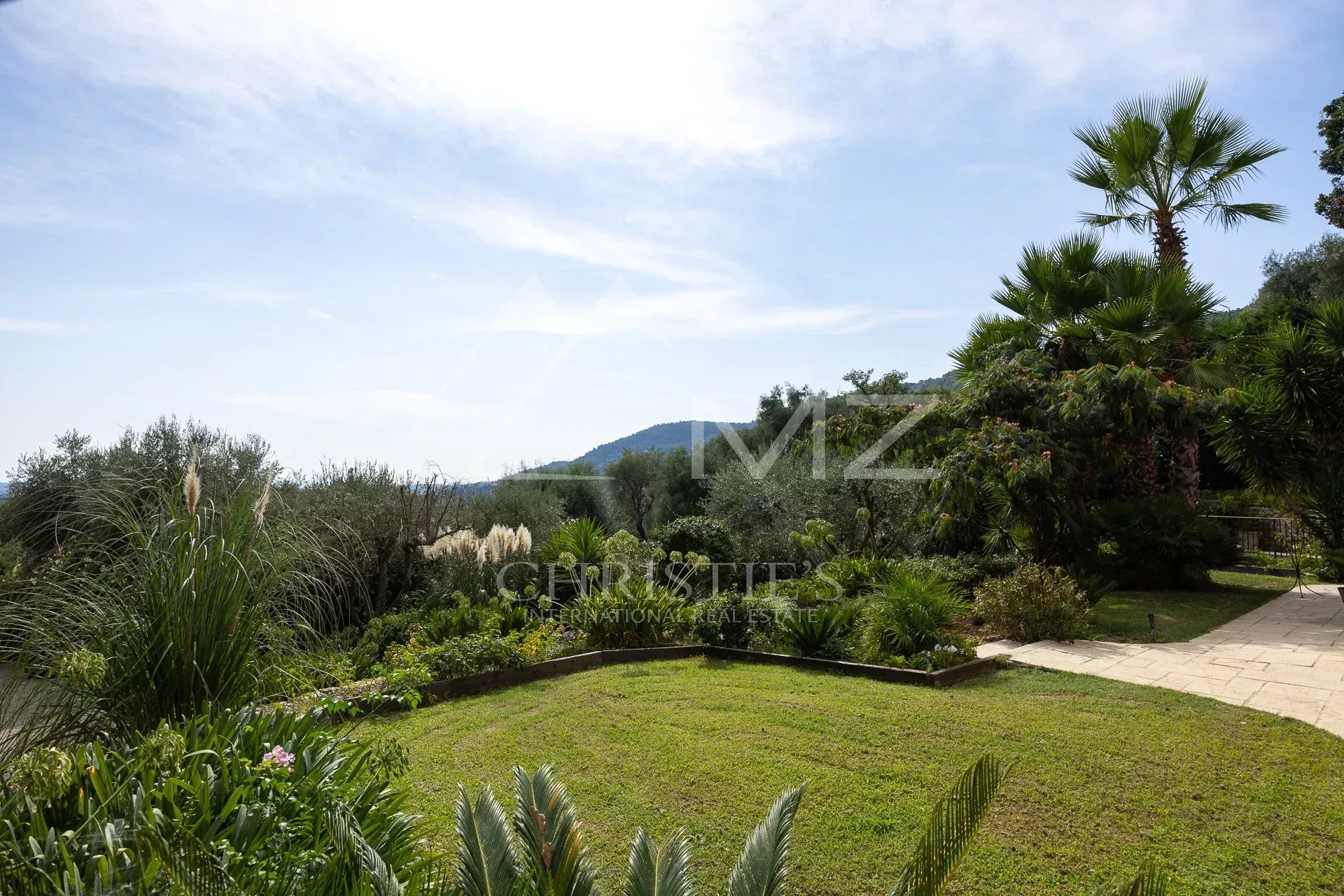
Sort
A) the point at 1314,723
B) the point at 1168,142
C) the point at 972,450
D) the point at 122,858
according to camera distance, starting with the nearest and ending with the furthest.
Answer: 1. the point at 122,858
2. the point at 1314,723
3. the point at 972,450
4. the point at 1168,142

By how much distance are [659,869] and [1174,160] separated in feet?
46.8

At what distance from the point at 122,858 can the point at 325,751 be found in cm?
78

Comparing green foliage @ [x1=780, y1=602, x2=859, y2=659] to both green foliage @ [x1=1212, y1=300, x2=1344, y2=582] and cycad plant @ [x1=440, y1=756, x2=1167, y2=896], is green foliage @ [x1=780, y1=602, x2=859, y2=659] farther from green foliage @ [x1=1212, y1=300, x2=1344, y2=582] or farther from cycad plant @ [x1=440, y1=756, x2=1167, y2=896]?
green foliage @ [x1=1212, y1=300, x2=1344, y2=582]

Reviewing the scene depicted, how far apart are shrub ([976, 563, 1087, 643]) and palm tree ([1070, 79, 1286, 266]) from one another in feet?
24.7

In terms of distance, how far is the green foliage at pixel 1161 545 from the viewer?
37.8 feet

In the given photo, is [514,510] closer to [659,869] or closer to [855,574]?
[855,574]

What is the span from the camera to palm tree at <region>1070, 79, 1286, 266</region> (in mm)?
11672

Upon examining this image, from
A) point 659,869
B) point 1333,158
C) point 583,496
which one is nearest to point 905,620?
point 659,869

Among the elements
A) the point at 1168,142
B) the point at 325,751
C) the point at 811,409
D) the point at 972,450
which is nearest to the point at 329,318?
the point at 325,751

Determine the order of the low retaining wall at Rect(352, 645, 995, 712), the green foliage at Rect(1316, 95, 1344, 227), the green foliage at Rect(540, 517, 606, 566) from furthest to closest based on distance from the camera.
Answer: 1. the green foliage at Rect(1316, 95, 1344, 227)
2. the green foliage at Rect(540, 517, 606, 566)
3. the low retaining wall at Rect(352, 645, 995, 712)

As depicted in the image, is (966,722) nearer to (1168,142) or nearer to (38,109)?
(38,109)

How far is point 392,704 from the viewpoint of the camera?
18.2 ft

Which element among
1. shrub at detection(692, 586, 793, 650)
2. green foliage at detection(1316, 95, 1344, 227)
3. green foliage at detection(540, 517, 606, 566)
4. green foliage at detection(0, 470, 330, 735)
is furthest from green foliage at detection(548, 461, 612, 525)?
green foliage at detection(1316, 95, 1344, 227)

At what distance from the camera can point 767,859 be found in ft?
6.84
